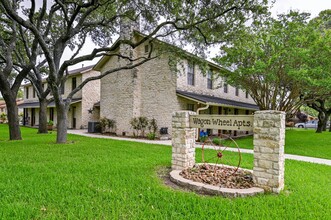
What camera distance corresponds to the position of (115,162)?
22.0 feet

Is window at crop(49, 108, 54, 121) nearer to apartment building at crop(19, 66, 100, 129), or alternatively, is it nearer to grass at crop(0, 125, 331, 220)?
apartment building at crop(19, 66, 100, 129)

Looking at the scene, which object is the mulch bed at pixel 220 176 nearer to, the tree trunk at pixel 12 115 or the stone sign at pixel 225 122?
the stone sign at pixel 225 122

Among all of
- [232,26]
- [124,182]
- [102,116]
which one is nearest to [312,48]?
[232,26]

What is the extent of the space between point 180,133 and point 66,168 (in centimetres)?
329

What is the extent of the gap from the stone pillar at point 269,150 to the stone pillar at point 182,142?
1.72 meters

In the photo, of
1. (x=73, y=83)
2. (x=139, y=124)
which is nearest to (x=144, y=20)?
(x=139, y=124)

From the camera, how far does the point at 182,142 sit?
563 centimetres

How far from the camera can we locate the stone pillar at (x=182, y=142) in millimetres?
5602

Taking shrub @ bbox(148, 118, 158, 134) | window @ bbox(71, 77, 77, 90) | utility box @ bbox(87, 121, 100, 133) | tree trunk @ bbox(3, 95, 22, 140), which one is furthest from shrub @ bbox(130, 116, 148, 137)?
window @ bbox(71, 77, 77, 90)

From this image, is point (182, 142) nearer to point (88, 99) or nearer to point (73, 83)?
point (88, 99)

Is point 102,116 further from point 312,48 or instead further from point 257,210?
point 257,210

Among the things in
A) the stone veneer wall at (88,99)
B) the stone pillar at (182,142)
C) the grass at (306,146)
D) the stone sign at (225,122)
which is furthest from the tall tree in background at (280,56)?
the stone veneer wall at (88,99)

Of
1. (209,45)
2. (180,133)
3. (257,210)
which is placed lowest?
(257,210)

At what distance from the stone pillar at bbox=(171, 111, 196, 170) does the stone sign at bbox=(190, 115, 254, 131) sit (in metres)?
0.20
